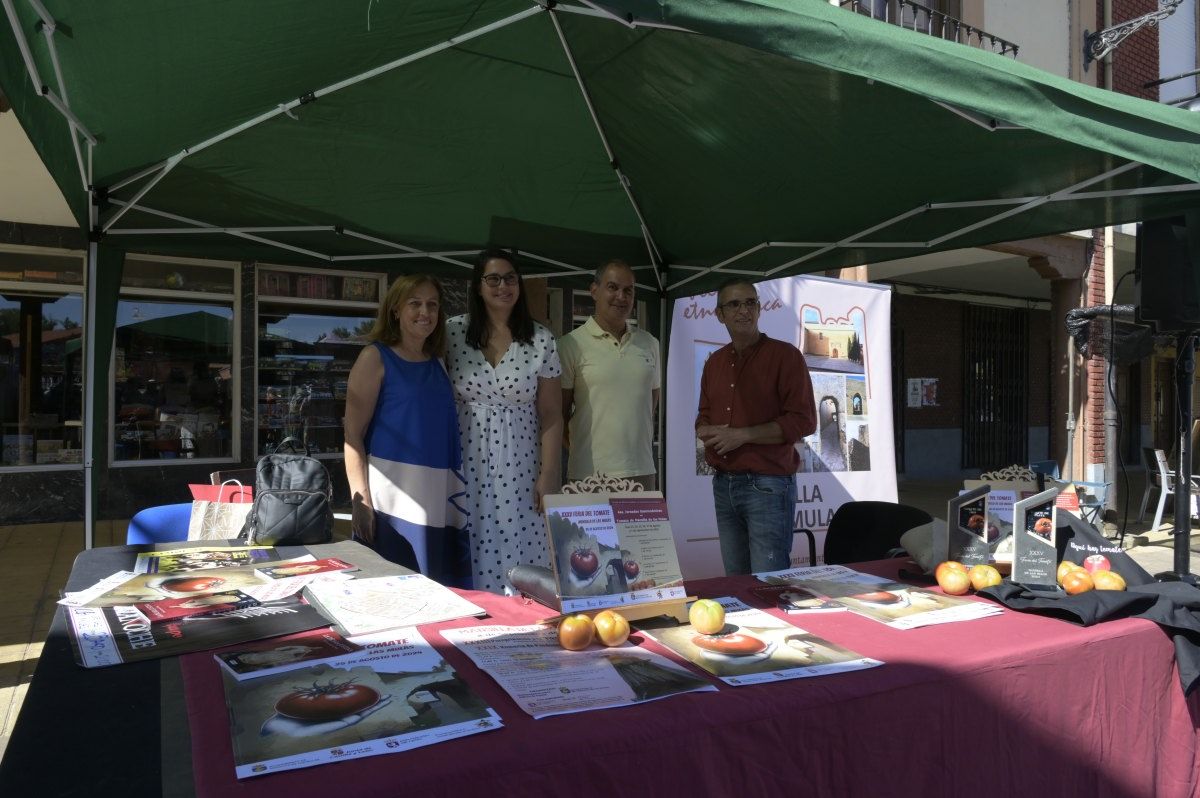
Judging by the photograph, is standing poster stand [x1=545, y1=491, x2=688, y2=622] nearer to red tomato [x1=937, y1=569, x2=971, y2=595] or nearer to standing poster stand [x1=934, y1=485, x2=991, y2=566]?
red tomato [x1=937, y1=569, x2=971, y2=595]

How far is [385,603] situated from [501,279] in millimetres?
1293

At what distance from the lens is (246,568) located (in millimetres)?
2057

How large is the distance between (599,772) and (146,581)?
1377 mm

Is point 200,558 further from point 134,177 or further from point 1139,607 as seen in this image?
point 1139,607

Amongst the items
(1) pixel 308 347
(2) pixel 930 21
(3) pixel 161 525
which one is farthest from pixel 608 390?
(2) pixel 930 21

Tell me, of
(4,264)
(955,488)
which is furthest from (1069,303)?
(4,264)

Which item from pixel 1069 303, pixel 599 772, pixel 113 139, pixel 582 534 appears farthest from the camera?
pixel 1069 303

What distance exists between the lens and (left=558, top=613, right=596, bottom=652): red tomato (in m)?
1.46

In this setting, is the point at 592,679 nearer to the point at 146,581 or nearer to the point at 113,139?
the point at 146,581

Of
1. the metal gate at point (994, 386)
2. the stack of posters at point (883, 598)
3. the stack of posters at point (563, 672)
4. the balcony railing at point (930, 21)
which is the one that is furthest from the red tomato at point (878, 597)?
the metal gate at point (994, 386)

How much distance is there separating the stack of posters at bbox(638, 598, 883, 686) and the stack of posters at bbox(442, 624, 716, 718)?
8 cm

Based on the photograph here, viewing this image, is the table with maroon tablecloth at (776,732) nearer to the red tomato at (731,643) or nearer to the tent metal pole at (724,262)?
the red tomato at (731,643)

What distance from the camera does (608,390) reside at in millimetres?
3057

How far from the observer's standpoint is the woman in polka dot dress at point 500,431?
107 inches
